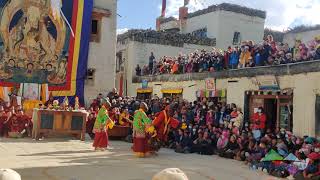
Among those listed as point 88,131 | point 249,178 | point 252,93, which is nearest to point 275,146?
point 249,178

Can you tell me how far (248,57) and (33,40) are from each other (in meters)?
8.94

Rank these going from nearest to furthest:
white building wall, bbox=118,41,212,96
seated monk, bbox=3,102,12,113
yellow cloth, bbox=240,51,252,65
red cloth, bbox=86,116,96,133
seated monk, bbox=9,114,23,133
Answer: yellow cloth, bbox=240,51,252,65 → seated monk, bbox=9,114,23,133 → seated monk, bbox=3,102,12,113 → red cloth, bbox=86,116,96,133 → white building wall, bbox=118,41,212,96

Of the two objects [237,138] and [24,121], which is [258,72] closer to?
[237,138]

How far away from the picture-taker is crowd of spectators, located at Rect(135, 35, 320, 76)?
1319cm

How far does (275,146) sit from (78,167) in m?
4.57

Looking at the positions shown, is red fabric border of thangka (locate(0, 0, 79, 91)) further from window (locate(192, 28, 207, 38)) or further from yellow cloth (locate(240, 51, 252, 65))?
window (locate(192, 28, 207, 38))

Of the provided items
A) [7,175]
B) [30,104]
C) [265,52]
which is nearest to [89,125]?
[30,104]

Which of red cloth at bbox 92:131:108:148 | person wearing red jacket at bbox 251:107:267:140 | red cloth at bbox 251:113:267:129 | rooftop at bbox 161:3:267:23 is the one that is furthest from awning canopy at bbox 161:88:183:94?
red cloth at bbox 92:131:108:148

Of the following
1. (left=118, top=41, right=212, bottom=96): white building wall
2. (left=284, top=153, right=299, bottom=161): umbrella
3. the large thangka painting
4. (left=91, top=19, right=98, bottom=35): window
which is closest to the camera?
(left=284, top=153, right=299, bottom=161): umbrella

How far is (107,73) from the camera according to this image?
22406 mm

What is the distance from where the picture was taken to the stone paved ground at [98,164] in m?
8.99

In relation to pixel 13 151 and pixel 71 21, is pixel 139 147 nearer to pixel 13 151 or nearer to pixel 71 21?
pixel 13 151

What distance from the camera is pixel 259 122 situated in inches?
540

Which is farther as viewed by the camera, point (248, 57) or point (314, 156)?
point (248, 57)
